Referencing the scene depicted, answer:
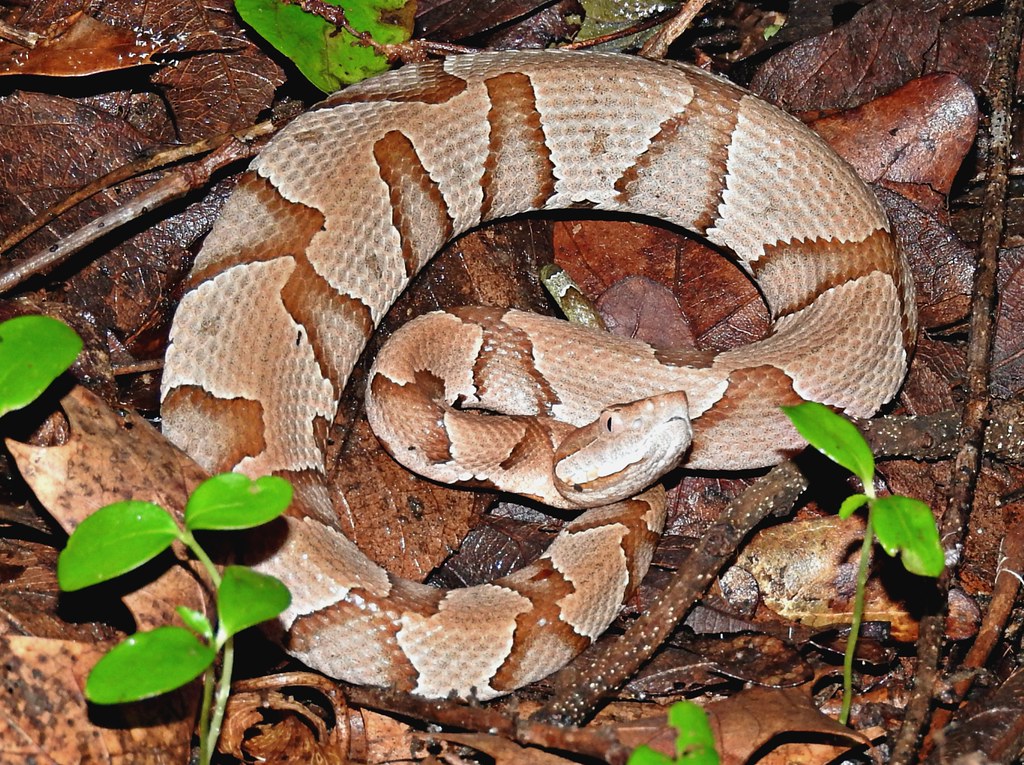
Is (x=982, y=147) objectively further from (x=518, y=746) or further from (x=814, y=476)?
(x=518, y=746)

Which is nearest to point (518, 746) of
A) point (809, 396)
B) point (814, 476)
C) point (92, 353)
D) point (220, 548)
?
point (220, 548)

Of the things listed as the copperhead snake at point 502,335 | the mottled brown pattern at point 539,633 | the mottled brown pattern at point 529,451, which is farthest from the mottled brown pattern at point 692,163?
the mottled brown pattern at point 539,633

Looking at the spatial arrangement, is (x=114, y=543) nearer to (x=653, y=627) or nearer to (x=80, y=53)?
(x=653, y=627)

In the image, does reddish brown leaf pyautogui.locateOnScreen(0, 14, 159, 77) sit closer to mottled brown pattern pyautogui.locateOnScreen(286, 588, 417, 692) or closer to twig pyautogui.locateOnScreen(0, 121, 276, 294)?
twig pyautogui.locateOnScreen(0, 121, 276, 294)

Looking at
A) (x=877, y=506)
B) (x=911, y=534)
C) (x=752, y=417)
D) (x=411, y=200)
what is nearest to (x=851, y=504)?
(x=877, y=506)

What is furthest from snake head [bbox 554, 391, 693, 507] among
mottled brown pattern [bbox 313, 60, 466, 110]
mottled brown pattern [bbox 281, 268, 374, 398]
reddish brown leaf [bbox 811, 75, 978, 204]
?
reddish brown leaf [bbox 811, 75, 978, 204]

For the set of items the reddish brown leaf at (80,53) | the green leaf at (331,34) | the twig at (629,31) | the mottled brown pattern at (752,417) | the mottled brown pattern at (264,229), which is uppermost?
the reddish brown leaf at (80,53)

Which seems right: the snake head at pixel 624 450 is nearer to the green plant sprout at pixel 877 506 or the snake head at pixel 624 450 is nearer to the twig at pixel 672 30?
the green plant sprout at pixel 877 506
